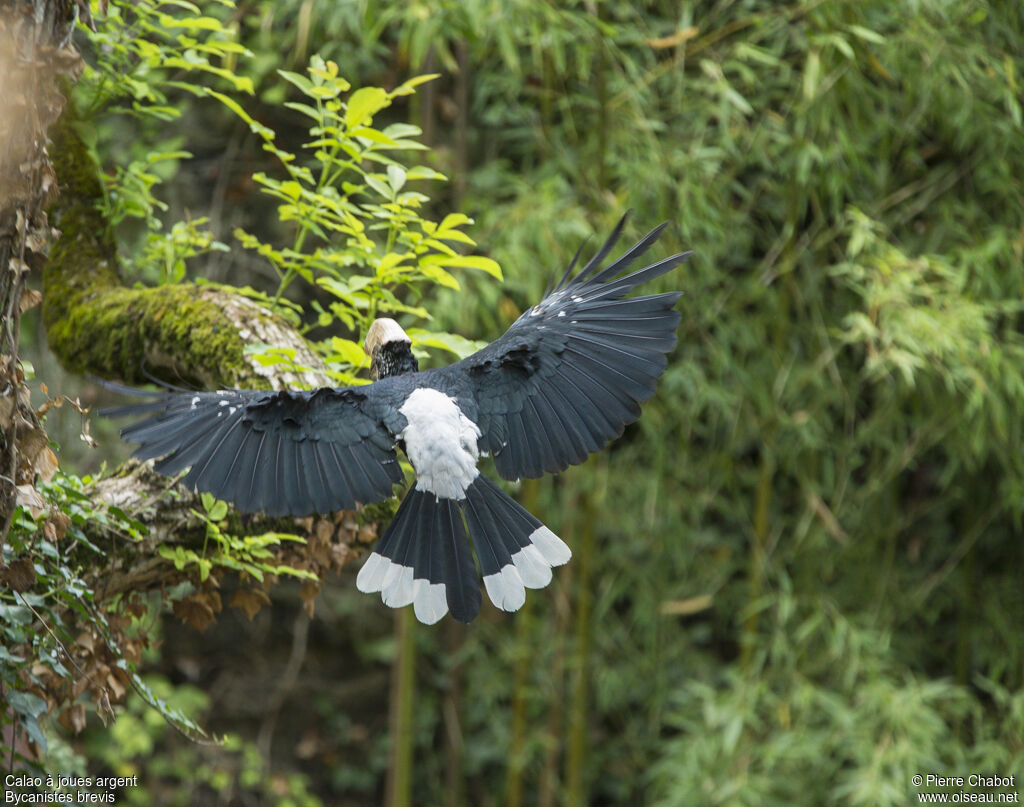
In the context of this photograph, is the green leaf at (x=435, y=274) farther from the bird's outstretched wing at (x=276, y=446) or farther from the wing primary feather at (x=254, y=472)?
the wing primary feather at (x=254, y=472)

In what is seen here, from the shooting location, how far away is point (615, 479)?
331 cm

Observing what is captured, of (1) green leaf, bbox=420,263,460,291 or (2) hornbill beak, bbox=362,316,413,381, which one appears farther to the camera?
(2) hornbill beak, bbox=362,316,413,381

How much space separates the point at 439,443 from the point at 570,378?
0.26 meters

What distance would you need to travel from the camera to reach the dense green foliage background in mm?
2838

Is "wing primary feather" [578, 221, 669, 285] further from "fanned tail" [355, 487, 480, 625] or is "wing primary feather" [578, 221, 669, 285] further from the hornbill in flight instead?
"fanned tail" [355, 487, 480, 625]

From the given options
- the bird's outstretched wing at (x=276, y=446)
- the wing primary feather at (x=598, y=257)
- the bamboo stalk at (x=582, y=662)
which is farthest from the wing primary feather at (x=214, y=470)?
the bamboo stalk at (x=582, y=662)

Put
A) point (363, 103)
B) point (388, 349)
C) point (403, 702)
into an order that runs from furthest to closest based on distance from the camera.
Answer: point (403, 702) < point (388, 349) < point (363, 103)

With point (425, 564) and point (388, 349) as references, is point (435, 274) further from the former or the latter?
point (425, 564)

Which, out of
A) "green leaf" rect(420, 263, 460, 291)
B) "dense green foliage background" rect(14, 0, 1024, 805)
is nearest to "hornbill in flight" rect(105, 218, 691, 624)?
"green leaf" rect(420, 263, 460, 291)

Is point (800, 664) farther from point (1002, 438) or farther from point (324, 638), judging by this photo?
point (324, 638)

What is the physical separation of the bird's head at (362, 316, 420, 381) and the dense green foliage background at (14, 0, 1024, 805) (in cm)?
104

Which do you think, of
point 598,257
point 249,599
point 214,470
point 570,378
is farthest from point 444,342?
point 249,599

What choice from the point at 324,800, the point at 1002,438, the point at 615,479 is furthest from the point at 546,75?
the point at 324,800

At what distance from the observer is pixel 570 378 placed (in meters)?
1.73
